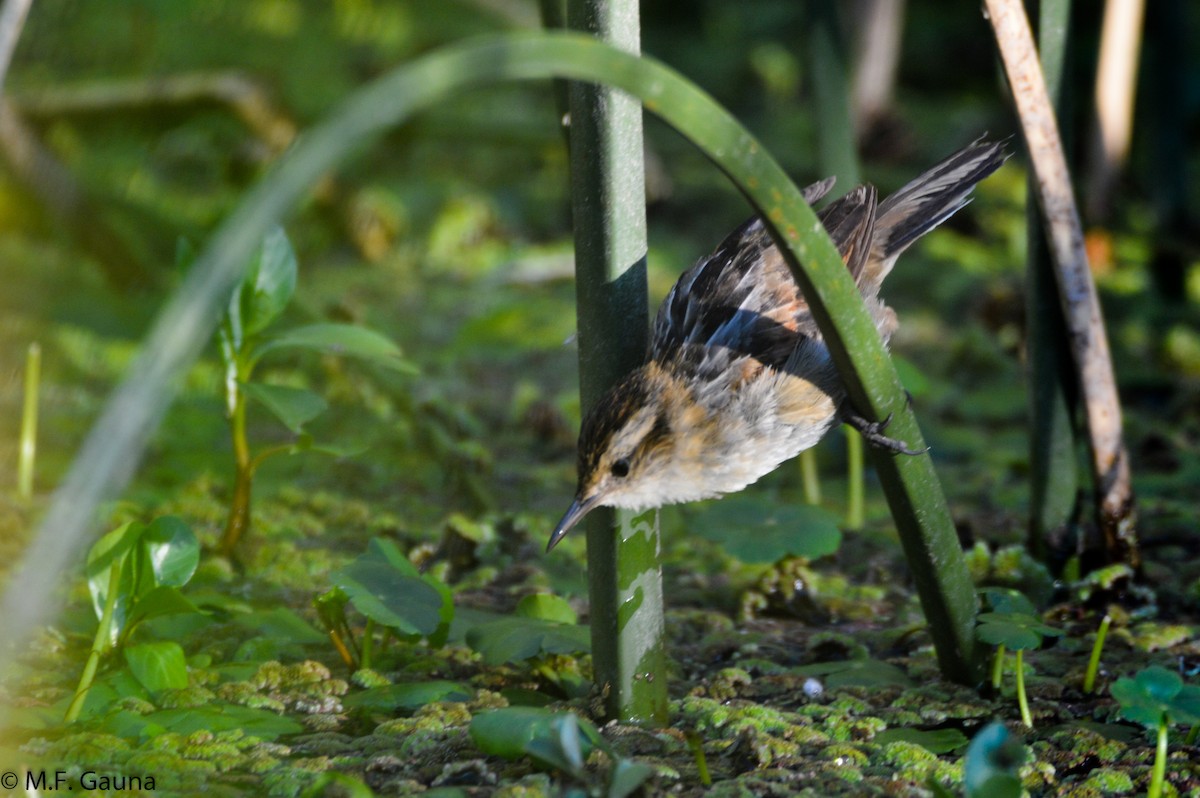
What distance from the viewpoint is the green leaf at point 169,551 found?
1.92m

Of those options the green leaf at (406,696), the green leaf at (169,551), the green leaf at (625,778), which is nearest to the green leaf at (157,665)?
the green leaf at (169,551)

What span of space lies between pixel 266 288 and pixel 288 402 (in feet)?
0.82

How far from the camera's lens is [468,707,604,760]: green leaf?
1674 millimetres

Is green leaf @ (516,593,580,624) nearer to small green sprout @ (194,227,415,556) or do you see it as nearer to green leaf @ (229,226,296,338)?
small green sprout @ (194,227,415,556)

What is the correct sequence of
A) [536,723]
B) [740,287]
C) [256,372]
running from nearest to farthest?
[536,723], [740,287], [256,372]

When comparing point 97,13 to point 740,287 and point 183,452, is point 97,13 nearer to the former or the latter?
point 183,452

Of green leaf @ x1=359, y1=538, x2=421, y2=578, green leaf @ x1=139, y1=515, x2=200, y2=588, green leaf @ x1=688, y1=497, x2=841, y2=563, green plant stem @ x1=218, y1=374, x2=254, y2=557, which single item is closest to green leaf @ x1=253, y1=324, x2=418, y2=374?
green plant stem @ x1=218, y1=374, x2=254, y2=557

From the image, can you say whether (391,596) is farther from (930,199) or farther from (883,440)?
(930,199)

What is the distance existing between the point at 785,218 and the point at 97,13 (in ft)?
13.3

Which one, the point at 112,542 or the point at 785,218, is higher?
the point at 785,218

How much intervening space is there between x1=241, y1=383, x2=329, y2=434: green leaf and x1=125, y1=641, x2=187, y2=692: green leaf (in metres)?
0.43

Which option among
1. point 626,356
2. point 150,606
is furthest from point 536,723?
point 150,606

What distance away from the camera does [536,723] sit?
1689mm

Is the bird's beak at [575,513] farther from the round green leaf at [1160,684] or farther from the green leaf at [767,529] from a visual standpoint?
the round green leaf at [1160,684]
